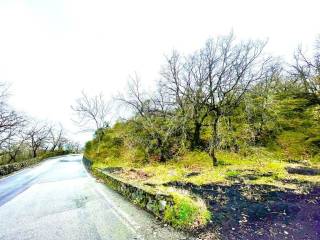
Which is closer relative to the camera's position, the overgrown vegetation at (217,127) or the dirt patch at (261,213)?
the dirt patch at (261,213)

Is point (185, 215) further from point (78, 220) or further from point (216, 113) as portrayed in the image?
point (216, 113)

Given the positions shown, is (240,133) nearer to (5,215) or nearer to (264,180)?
(264,180)

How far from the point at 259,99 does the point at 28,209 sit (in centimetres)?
2160

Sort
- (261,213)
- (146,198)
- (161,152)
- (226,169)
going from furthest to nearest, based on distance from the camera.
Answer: (161,152) < (226,169) < (146,198) < (261,213)

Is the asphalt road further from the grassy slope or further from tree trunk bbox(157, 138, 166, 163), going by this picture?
tree trunk bbox(157, 138, 166, 163)

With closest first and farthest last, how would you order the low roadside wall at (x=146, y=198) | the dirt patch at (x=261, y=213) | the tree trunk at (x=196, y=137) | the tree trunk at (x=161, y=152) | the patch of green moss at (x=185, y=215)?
the dirt patch at (x=261, y=213), the patch of green moss at (x=185, y=215), the low roadside wall at (x=146, y=198), the tree trunk at (x=161, y=152), the tree trunk at (x=196, y=137)

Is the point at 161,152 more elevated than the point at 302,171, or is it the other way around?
the point at 161,152

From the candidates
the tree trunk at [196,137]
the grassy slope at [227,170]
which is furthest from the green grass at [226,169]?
the tree trunk at [196,137]

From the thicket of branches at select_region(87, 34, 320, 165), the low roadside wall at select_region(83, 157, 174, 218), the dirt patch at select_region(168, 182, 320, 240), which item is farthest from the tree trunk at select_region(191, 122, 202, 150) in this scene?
the low roadside wall at select_region(83, 157, 174, 218)

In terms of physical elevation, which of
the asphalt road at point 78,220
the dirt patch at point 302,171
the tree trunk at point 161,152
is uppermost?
the tree trunk at point 161,152

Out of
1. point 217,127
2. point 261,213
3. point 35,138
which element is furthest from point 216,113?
point 35,138

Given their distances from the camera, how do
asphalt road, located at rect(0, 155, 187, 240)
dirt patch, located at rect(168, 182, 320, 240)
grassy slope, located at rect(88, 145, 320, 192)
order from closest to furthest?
dirt patch, located at rect(168, 182, 320, 240)
asphalt road, located at rect(0, 155, 187, 240)
grassy slope, located at rect(88, 145, 320, 192)

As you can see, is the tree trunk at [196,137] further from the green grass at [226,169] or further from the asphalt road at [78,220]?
the asphalt road at [78,220]

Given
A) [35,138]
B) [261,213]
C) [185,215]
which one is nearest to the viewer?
[185,215]
